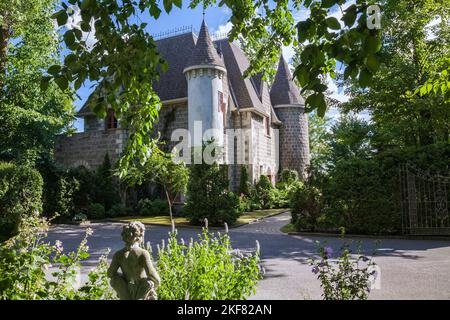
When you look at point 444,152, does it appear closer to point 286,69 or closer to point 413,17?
point 413,17

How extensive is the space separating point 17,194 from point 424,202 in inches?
583

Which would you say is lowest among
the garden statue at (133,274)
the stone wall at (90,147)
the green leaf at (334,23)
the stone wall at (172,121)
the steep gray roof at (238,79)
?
the garden statue at (133,274)

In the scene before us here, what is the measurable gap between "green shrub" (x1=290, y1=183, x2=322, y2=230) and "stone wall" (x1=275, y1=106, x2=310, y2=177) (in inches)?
556

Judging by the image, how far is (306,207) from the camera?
1255 cm

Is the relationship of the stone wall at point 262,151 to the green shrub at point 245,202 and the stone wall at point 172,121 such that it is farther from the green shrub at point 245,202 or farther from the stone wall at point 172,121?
the stone wall at point 172,121

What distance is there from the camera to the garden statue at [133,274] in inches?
112

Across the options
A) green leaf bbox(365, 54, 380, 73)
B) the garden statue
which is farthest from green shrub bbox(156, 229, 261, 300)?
green leaf bbox(365, 54, 380, 73)

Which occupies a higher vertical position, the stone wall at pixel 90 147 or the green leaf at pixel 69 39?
the stone wall at pixel 90 147

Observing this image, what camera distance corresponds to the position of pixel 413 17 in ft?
46.4

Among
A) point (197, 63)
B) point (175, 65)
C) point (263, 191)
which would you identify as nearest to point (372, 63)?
point (197, 63)

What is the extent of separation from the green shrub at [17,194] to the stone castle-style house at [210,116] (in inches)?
252

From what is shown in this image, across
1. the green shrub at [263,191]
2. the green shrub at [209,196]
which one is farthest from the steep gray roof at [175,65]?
the green shrub at [263,191]

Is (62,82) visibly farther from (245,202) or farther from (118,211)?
(245,202)

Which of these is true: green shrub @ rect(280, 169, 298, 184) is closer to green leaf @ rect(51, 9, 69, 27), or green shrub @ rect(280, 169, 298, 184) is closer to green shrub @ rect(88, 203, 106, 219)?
green shrub @ rect(88, 203, 106, 219)
